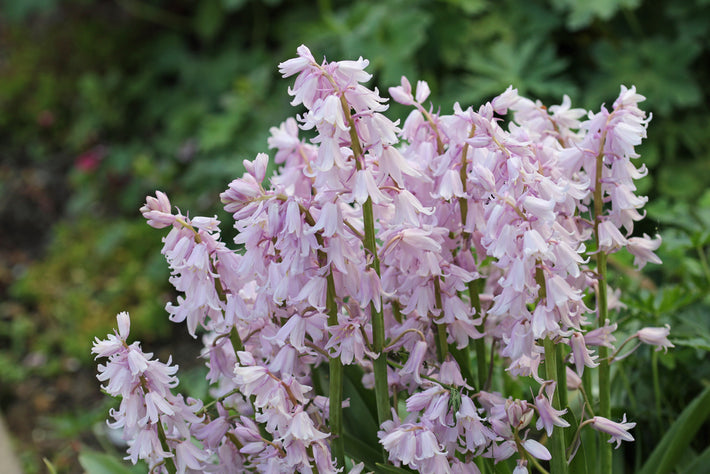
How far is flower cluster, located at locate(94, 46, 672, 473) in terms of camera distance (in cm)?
94

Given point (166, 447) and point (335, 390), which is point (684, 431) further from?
point (166, 447)

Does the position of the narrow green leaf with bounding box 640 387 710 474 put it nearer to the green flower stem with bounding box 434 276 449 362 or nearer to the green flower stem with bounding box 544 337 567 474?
the green flower stem with bounding box 544 337 567 474

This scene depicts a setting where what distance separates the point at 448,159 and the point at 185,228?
0.35 metres

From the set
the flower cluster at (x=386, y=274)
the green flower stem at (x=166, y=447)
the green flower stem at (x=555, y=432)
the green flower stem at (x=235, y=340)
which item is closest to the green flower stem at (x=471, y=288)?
the flower cluster at (x=386, y=274)

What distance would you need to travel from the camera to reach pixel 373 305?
1.02 m

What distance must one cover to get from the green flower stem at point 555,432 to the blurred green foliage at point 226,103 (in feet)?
1.42

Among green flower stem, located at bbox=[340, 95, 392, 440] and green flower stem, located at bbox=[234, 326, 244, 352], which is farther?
green flower stem, located at bbox=[234, 326, 244, 352]

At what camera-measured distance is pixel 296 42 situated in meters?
3.56

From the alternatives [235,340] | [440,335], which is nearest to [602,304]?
[440,335]

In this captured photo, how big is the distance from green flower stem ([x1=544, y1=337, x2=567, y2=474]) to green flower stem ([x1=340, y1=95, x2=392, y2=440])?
0.70 ft

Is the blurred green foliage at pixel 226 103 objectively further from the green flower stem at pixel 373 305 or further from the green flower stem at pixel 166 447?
the green flower stem at pixel 166 447

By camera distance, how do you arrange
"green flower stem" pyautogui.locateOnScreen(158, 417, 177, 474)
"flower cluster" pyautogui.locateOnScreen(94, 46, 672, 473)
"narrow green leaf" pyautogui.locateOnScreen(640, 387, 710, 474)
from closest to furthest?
"flower cluster" pyautogui.locateOnScreen(94, 46, 672, 473) < "green flower stem" pyautogui.locateOnScreen(158, 417, 177, 474) < "narrow green leaf" pyautogui.locateOnScreen(640, 387, 710, 474)

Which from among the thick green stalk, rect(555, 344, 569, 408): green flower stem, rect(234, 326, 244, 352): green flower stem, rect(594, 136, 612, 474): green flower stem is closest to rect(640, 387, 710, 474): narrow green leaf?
rect(594, 136, 612, 474): green flower stem

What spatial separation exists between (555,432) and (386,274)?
306mm
